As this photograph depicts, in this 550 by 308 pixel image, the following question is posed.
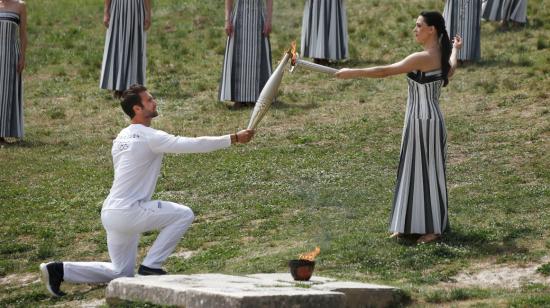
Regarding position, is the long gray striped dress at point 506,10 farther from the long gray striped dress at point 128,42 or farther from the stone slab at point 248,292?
the stone slab at point 248,292

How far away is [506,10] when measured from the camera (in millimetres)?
22125

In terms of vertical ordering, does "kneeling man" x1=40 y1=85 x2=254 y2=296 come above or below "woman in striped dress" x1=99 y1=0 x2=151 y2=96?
below

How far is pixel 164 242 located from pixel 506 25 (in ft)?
43.0

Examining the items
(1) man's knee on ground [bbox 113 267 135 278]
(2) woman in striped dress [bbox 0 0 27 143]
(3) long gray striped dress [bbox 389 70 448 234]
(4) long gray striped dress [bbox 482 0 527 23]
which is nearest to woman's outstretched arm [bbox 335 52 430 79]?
(3) long gray striped dress [bbox 389 70 448 234]

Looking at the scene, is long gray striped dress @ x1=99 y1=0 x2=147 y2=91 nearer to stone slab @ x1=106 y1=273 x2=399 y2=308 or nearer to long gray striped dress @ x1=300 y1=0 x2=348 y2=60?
long gray striped dress @ x1=300 y1=0 x2=348 y2=60

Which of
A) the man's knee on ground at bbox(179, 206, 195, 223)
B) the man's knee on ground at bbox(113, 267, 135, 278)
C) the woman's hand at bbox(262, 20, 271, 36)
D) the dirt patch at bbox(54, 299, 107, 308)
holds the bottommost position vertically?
the dirt patch at bbox(54, 299, 107, 308)

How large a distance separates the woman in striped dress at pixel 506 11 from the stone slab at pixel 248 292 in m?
12.8

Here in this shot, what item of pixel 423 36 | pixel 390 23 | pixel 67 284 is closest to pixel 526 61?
pixel 390 23

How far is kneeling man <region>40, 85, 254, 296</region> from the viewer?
1030cm

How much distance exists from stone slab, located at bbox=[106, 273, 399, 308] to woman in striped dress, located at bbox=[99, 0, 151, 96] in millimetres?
9912

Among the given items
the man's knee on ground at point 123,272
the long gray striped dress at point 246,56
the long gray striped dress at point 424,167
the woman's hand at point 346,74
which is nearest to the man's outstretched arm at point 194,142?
the man's knee on ground at point 123,272

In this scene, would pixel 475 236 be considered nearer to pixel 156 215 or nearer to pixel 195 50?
pixel 156 215

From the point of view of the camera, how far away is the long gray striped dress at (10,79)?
17594 millimetres

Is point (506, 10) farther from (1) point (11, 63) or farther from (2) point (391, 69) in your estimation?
(2) point (391, 69)
